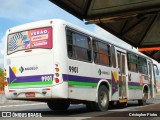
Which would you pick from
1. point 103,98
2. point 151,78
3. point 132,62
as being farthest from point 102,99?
point 151,78

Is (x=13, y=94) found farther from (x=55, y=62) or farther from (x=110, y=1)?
(x=110, y=1)

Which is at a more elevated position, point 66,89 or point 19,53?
point 19,53

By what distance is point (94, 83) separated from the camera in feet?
40.0

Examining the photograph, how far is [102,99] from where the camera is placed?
12844 mm

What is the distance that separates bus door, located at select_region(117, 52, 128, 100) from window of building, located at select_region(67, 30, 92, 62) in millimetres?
3446

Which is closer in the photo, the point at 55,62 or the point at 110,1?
the point at 110,1

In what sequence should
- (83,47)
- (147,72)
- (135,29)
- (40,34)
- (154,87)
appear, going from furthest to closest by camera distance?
(154,87), (147,72), (83,47), (40,34), (135,29)

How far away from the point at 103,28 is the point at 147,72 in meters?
15.2

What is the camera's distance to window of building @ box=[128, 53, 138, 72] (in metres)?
16.8

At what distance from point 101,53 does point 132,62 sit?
4479 mm

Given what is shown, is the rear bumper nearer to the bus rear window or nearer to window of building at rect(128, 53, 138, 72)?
the bus rear window

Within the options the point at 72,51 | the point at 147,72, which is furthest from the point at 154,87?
the point at 72,51

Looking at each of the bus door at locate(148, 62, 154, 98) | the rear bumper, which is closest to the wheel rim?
the rear bumper

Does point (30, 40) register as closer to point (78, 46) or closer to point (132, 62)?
point (78, 46)
